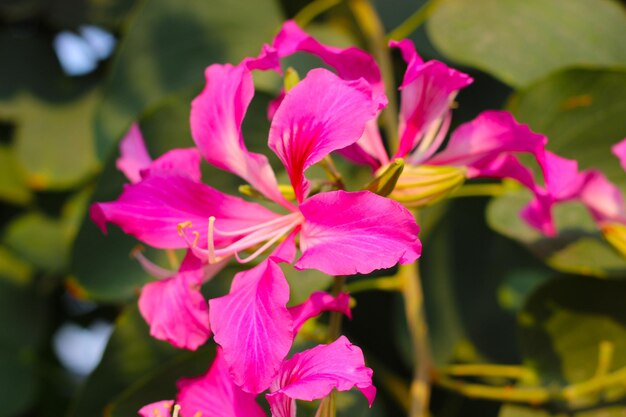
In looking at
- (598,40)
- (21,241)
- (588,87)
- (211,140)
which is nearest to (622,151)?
(588,87)

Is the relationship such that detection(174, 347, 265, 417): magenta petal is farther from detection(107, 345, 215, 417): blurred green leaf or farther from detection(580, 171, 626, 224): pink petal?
detection(580, 171, 626, 224): pink petal

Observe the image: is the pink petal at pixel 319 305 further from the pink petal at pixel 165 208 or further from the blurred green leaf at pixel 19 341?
the blurred green leaf at pixel 19 341

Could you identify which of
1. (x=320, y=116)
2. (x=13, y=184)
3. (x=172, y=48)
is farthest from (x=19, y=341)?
(x=320, y=116)

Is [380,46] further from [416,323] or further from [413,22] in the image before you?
[416,323]

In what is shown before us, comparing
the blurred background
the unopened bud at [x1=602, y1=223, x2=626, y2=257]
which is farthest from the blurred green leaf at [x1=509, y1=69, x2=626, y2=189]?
the unopened bud at [x1=602, y1=223, x2=626, y2=257]

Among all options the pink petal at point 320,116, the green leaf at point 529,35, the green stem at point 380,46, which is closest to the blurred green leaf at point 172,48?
the green stem at point 380,46
